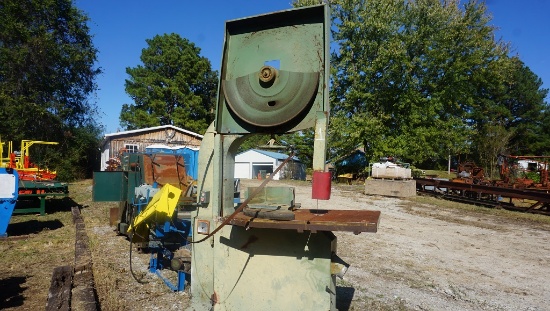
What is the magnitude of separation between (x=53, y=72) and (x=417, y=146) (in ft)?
84.1

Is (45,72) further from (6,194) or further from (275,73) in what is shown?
(275,73)

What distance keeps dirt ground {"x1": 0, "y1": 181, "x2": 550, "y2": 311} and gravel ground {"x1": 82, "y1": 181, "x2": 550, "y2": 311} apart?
0.5 inches

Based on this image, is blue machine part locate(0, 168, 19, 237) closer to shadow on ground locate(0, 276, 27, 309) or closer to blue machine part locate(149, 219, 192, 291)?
shadow on ground locate(0, 276, 27, 309)

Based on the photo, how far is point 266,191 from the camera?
4.04 m

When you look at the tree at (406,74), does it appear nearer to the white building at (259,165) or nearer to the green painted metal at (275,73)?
the white building at (259,165)

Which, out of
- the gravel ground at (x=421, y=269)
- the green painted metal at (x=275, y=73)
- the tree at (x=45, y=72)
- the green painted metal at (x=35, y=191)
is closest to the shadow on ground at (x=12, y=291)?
the gravel ground at (x=421, y=269)

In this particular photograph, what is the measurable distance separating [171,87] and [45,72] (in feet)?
50.9

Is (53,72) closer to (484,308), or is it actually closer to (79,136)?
(79,136)

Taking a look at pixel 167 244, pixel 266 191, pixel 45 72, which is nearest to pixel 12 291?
pixel 167 244

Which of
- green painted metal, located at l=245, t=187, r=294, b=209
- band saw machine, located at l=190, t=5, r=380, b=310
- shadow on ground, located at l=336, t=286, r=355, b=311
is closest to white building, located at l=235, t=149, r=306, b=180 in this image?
shadow on ground, located at l=336, t=286, r=355, b=311

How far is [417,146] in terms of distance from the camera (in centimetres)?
2531

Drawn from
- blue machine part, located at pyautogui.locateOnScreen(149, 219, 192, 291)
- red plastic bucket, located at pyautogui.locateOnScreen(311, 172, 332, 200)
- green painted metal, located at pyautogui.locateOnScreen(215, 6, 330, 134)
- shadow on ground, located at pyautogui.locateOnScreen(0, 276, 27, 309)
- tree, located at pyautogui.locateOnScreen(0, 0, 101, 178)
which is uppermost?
tree, located at pyautogui.locateOnScreen(0, 0, 101, 178)

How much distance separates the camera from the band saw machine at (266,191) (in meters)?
3.26

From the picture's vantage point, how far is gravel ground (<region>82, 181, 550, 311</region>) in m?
5.03
